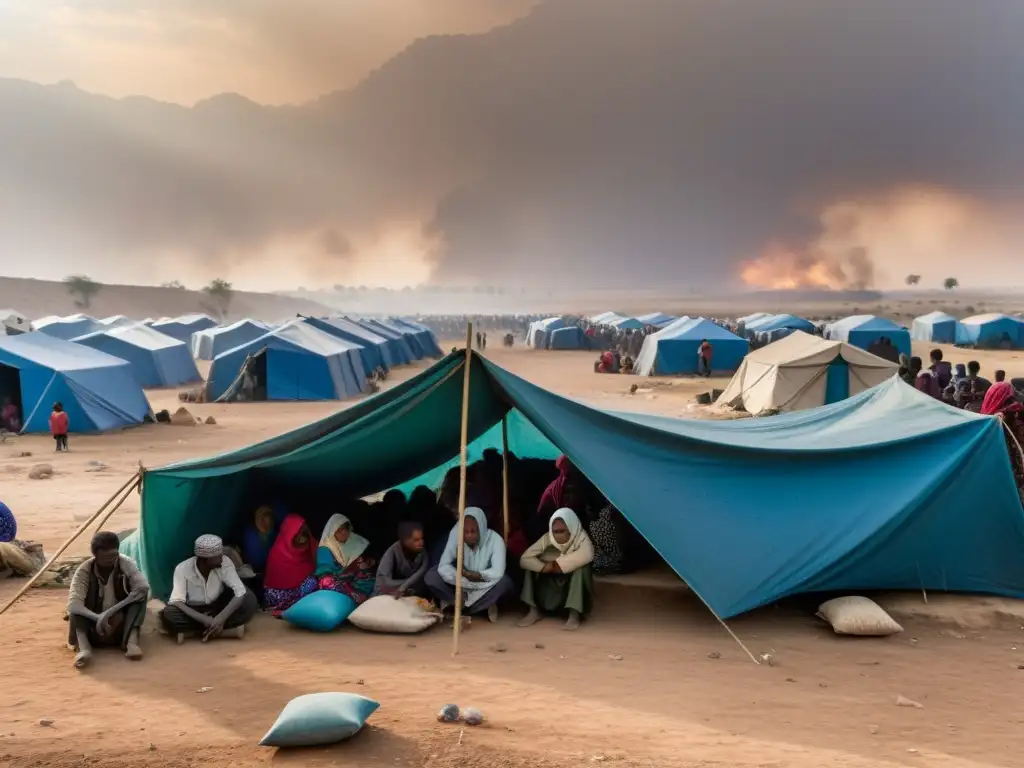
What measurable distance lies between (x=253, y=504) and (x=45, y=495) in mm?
5863

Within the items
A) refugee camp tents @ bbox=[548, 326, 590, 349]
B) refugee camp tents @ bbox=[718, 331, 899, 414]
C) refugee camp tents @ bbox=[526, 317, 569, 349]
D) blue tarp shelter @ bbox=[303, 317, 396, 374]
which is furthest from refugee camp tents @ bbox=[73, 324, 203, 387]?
refugee camp tents @ bbox=[526, 317, 569, 349]

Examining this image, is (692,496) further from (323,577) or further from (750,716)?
(323,577)

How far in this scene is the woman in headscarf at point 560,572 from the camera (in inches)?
267

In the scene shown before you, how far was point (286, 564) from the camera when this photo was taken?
722cm

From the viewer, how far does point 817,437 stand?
787 centimetres

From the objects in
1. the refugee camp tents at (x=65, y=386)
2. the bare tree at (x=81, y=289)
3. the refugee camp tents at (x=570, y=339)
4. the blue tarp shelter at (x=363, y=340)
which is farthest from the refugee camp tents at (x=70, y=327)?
the bare tree at (x=81, y=289)

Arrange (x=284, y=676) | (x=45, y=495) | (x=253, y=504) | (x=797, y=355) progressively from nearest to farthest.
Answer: (x=284, y=676), (x=253, y=504), (x=45, y=495), (x=797, y=355)

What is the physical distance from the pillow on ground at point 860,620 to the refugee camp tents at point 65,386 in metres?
15.5

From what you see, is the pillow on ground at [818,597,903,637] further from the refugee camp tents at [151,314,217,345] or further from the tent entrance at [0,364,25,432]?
the refugee camp tents at [151,314,217,345]

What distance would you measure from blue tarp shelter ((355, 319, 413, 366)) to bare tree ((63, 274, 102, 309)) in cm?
6922

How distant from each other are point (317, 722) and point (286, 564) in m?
2.67

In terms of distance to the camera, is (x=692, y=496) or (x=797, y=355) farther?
(x=797, y=355)

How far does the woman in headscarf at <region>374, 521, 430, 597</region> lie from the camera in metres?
6.97

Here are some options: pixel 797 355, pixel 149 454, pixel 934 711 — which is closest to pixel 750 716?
pixel 934 711
